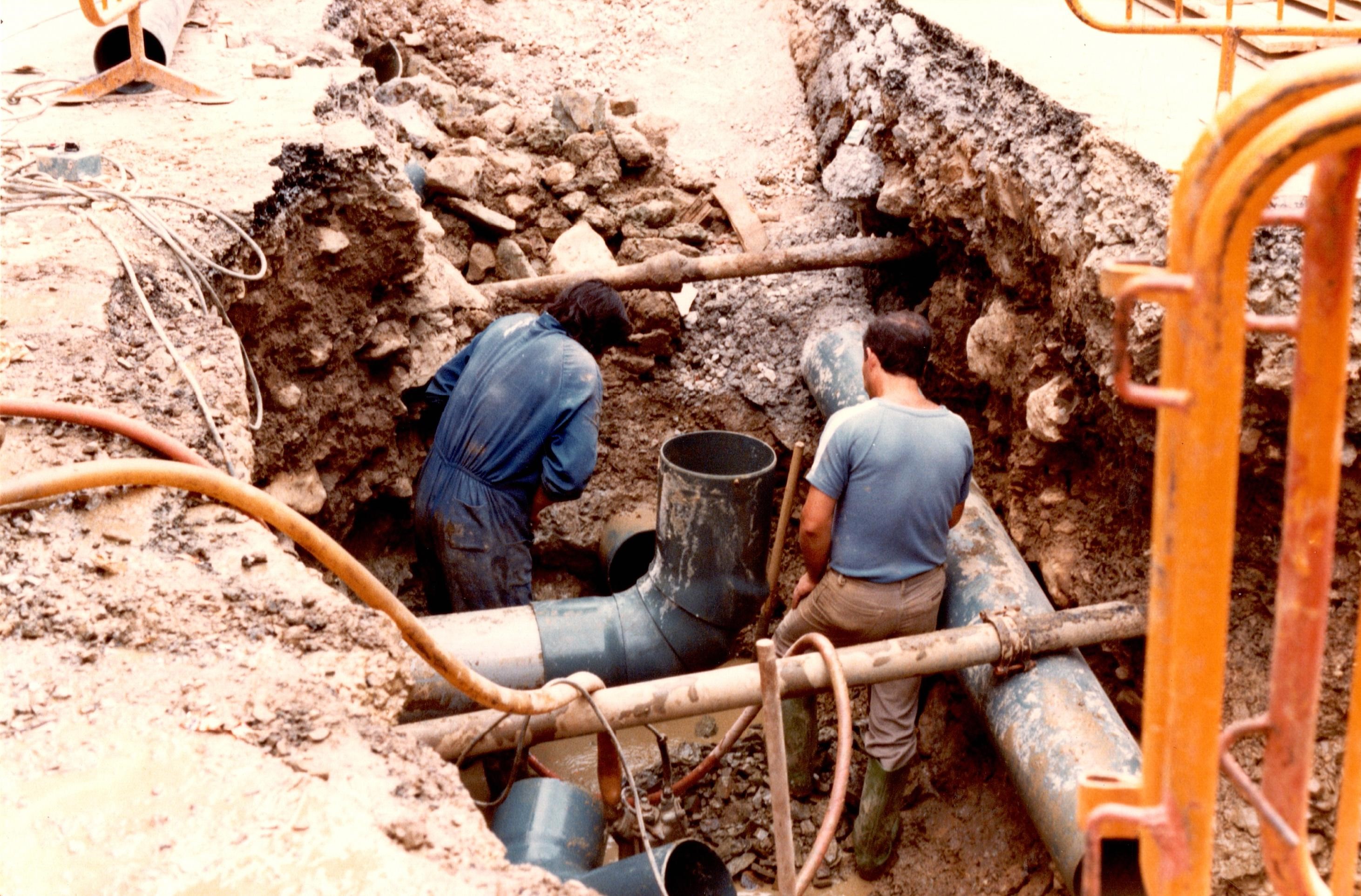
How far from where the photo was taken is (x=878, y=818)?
12.9 ft

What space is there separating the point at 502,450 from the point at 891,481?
4.74ft

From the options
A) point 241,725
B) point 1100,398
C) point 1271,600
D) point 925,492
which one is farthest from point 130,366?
→ point 1271,600

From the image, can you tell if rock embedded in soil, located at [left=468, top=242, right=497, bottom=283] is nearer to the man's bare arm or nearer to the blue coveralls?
the blue coveralls

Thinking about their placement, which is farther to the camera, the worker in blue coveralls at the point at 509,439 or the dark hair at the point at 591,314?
the dark hair at the point at 591,314

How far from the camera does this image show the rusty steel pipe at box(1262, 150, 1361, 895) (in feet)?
3.35

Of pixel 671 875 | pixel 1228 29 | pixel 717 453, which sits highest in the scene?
pixel 1228 29

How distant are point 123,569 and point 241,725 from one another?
0.56m

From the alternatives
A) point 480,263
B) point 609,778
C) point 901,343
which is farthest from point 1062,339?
point 480,263

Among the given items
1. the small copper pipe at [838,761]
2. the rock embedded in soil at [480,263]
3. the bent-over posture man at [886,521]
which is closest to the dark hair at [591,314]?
the bent-over posture man at [886,521]

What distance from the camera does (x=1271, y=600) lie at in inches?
124

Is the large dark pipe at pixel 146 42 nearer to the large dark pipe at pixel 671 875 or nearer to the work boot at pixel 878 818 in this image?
the large dark pipe at pixel 671 875

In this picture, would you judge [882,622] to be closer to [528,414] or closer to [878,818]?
[878,818]

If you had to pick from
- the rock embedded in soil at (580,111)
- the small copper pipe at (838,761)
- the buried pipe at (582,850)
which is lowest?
the buried pipe at (582,850)

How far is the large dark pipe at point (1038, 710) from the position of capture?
2.96m
